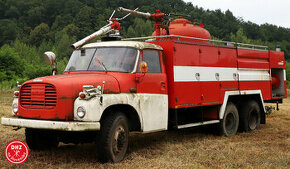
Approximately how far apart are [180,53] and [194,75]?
0.76 metres

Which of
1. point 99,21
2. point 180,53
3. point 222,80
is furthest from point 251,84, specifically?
point 99,21

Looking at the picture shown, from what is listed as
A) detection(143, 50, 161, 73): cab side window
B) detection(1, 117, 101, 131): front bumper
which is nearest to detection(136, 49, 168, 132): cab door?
detection(143, 50, 161, 73): cab side window

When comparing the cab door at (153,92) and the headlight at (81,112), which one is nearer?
the headlight at (81,112)

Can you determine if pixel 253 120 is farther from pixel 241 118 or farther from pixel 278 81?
pixel 278 81

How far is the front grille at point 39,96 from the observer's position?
6.32 meters

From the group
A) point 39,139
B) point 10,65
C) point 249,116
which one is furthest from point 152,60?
point 10,65

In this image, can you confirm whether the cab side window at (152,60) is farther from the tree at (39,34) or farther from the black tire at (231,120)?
the tree at (39,34)

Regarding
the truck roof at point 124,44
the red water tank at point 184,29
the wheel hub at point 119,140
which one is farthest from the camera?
the red water tank at point 184,29

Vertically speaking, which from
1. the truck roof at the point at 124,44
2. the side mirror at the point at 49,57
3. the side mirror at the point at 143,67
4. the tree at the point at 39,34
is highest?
the tree at the point at 39,34

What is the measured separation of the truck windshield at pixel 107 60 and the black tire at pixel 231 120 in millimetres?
4026

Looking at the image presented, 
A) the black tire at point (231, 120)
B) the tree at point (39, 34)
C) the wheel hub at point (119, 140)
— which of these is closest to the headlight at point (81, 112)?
the wheel hub at point (119, 140)

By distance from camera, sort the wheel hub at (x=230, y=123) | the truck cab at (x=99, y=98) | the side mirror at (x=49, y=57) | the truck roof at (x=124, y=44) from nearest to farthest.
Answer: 1. the truck cab at (x=99, y=98)
2. the truck roof at (x=124, y=44)
3. the side mirror at (x=49, y=57)
4. the wheel hub at (x=230, y=123)

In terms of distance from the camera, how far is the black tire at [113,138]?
6.41 meters

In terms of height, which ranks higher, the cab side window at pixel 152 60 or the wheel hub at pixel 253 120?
the cab side window at pixel 152 60
